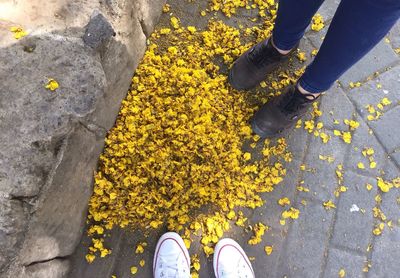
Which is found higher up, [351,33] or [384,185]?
[351,33]

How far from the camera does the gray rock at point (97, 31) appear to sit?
6.09 feet

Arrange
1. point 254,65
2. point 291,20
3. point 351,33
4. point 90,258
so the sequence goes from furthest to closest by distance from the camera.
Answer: point 254,65, point 90,258, point 291,20, point 351,33

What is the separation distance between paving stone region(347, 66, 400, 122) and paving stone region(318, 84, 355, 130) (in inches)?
2.0

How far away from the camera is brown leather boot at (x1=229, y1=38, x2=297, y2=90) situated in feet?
7.67

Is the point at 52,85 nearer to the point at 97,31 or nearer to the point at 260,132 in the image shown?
the point at 97,31

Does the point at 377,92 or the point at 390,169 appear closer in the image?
the point at 390,169

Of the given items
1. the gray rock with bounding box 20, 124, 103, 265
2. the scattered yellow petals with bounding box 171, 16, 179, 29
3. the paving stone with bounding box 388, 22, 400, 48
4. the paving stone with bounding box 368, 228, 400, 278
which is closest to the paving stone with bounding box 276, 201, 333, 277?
the paving stone with bounding box 368, 228, 400, 278

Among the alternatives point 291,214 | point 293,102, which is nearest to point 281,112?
point 293,102

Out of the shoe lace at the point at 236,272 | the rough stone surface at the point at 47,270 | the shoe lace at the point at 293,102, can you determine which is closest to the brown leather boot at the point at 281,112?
the shoe lace at the point at 293,102

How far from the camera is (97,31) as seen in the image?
6.15ft

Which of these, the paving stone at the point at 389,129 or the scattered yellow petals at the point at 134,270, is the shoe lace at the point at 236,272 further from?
the paving stone at the point at 389,129

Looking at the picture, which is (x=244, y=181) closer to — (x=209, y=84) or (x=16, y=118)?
(x=209, y=84)

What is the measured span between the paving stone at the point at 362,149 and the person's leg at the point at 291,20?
69 cm

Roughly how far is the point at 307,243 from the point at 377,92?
1.06 m
